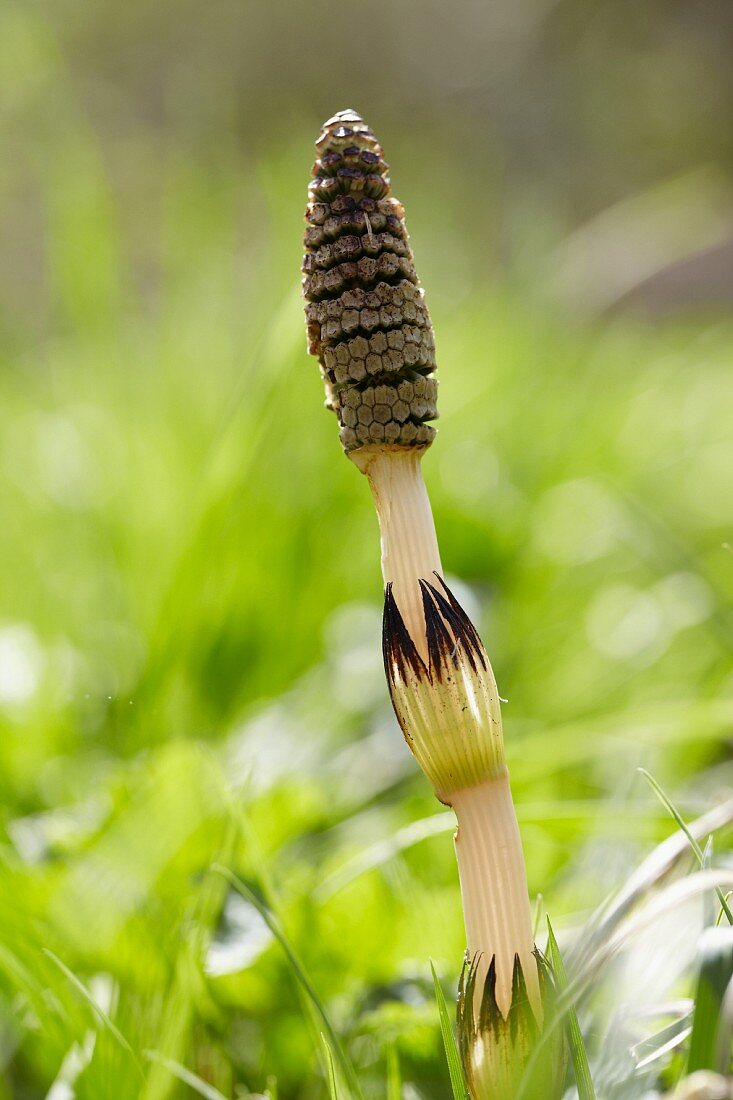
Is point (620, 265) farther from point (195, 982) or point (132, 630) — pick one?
point (195, 982)

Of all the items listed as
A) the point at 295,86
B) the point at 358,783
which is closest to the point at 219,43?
the point at 295,86

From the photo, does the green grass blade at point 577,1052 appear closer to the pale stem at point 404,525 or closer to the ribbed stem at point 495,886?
the ribbed stem at point 495,886

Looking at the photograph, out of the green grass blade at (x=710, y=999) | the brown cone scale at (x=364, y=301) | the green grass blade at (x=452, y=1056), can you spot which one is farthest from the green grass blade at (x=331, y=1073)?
the brown cone scale at (x=364, y=301)

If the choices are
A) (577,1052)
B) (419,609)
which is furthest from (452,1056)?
(419,609)

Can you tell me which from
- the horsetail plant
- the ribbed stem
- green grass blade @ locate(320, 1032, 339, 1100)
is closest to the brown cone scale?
the horsetail plant

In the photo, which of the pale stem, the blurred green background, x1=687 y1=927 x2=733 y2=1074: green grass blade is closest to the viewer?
x1=687 y1=927 x2=733 y2=1074: green grass blade

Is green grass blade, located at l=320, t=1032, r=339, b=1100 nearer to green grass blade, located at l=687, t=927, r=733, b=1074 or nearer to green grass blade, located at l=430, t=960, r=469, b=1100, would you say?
green grass blade, located at l=430, t=960, r=469, b=1100
